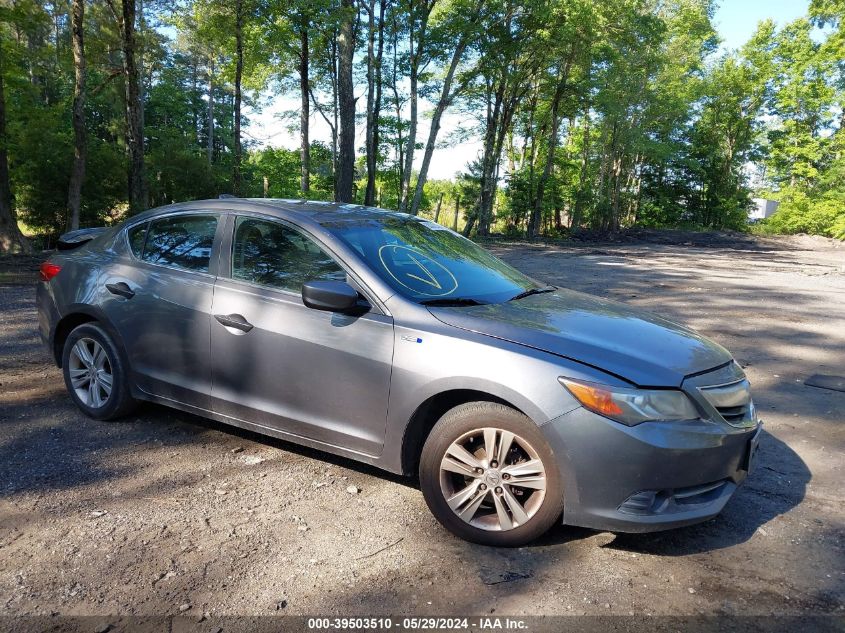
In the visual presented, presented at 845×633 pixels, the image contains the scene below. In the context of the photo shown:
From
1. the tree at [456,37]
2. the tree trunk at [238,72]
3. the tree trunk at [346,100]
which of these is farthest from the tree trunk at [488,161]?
the tree trunk at [346,100]

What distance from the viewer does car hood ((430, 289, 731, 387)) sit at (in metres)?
2.90

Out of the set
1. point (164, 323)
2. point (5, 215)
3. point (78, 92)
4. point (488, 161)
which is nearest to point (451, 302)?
point (164, 323)

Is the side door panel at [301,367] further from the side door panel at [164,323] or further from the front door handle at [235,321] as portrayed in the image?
the side door panel at [164,323]

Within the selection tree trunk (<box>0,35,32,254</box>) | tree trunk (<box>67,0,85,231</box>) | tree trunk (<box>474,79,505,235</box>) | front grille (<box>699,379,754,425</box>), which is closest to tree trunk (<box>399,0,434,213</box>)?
tree trunk (<box>474,79,505,235</box>)

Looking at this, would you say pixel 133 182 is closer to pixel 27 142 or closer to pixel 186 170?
pixel 27 142

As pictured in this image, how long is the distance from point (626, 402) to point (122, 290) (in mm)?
3409

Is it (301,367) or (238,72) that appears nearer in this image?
(301,367)

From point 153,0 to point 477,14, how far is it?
12.9 metres

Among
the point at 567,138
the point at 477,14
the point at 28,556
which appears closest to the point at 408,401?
the point at 28,556

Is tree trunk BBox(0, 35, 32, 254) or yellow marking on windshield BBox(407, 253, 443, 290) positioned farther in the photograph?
tree trunk BBox(0, 35, 32, 254)

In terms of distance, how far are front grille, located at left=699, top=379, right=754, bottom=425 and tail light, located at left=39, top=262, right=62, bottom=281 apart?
14.9 ft

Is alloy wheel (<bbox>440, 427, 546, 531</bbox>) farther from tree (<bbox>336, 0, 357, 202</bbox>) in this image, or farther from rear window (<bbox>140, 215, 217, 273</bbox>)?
tree (<bbox>336, 0, 357, 202</bbox>)

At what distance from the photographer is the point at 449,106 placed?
30219mm

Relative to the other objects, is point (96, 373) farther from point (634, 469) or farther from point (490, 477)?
point (634, 469)
